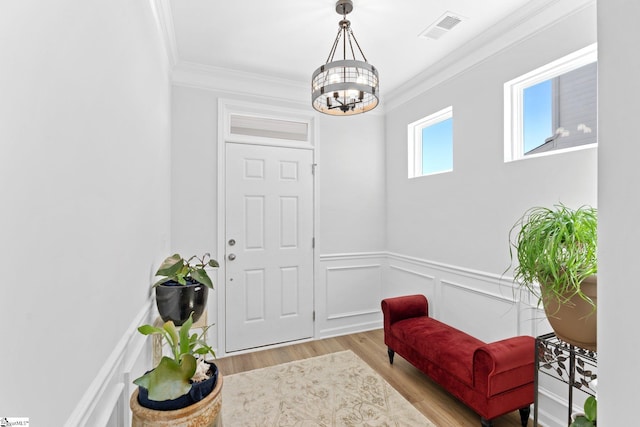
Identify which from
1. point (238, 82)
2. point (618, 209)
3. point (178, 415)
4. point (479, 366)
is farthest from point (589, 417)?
point (238, 82)

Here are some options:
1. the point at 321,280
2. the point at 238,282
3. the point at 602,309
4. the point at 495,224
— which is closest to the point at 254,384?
the point at 238,282

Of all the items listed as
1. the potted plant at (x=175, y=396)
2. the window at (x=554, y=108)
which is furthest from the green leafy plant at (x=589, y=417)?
the window at (x=554, y=108)

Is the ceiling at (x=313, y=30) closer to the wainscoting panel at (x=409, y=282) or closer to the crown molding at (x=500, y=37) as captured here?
the crown molding at (x=500, y=37)

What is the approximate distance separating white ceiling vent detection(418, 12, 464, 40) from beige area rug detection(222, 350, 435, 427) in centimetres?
271

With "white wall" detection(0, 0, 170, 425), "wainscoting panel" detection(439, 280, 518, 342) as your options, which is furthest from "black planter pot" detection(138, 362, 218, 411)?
"wainscoting panel" detection(439, 280, 518, 342)

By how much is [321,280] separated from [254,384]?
1271mm

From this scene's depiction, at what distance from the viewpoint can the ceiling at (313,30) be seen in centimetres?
206

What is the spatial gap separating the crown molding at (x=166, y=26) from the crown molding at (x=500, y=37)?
220cm

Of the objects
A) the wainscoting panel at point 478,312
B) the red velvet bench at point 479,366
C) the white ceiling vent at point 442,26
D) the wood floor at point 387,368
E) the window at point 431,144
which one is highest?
the white ceiling vent at point 442,26

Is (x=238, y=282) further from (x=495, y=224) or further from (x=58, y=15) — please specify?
(x=58, y=15)

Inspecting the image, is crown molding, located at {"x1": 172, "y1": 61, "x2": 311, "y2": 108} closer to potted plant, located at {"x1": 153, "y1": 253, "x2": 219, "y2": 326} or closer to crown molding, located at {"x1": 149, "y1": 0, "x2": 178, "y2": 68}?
crown molding, located at {"x1": 149, "y1": 0, "x2": 178, "y2": 68}

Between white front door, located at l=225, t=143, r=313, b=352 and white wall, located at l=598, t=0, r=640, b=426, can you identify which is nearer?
white wall, located at l=598, t=0, r=640, b=426

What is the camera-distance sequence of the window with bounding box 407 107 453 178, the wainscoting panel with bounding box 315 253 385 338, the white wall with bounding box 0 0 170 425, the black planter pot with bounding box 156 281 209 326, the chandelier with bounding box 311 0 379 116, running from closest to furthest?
the white wall with bounding box 0 0 170 425
the black planter pot with bounding box 156 281 209 326
the chandelier with bounding box 311 0 379 116
the window with bounding box 407 107 453 178
the wainscoting panel with bounding box 315 253 385 338

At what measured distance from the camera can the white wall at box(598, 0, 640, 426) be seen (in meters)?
0.45
